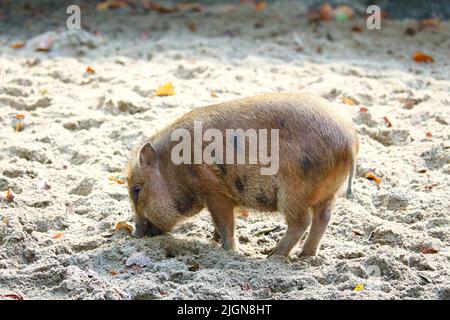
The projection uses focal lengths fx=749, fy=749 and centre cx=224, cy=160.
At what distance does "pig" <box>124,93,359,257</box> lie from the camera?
4715 millimetres

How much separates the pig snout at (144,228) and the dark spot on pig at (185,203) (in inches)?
10.0

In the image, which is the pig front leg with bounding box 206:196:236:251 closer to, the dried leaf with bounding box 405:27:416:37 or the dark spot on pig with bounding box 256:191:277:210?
the dark spot on pig with bounding box 256:191:277:210

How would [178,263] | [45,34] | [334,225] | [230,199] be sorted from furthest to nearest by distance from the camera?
1. [45,34]
2. [334,225]
3. [230,199]
4. [178,263]

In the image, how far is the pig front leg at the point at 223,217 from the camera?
5008 millimetres

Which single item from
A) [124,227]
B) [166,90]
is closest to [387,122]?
[166,90]

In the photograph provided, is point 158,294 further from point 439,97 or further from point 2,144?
point 439,97

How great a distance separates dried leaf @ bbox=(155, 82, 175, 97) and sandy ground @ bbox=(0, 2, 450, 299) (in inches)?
4.7

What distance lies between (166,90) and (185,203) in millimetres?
2461

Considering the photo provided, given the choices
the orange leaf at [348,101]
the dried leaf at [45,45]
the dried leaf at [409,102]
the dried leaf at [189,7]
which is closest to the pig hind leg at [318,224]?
the orange leaf at [348,101]

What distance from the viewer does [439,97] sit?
24.1ft

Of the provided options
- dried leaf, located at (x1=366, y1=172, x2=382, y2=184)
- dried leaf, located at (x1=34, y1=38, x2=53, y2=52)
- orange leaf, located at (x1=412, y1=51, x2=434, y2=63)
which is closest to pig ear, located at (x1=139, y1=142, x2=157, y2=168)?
dried leaf, located at (x1=366, y1=172, x2=382, y2=184)

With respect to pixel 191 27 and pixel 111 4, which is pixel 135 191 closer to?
pixel 191 27
